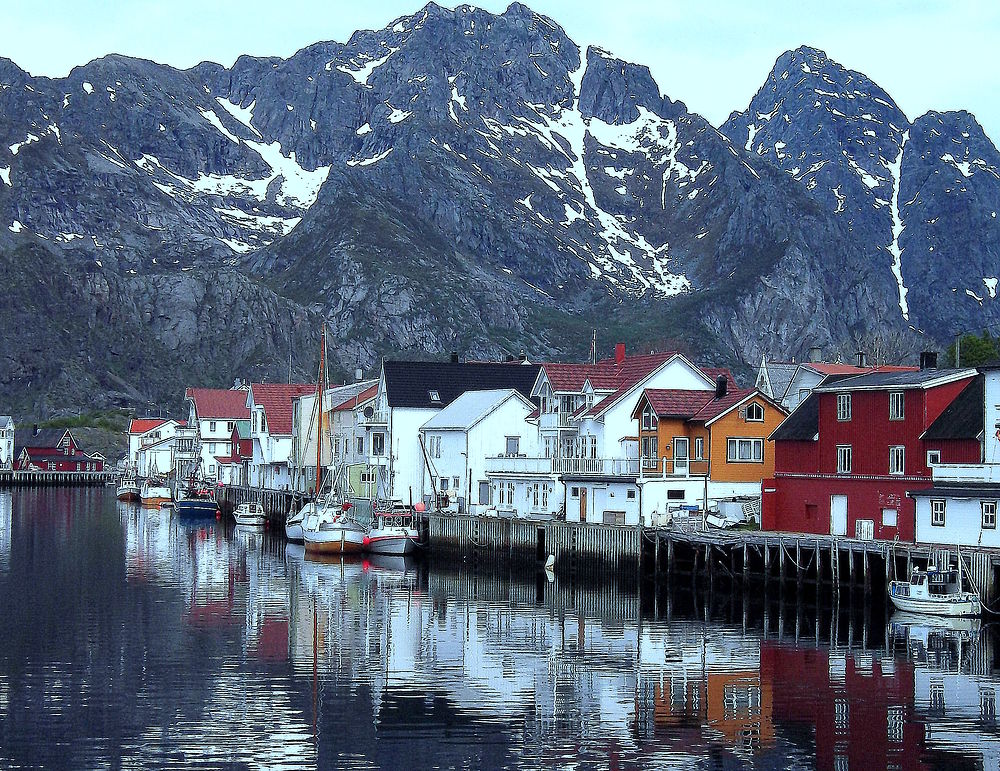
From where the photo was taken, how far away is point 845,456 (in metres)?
72.4

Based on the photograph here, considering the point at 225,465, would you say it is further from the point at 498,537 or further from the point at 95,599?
the point at 95,599

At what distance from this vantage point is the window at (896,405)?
228 feet

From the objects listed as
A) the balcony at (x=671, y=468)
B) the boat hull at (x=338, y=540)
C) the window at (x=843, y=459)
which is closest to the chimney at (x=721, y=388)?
the balcony at (x=671, y=468)

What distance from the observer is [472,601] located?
2739 inches

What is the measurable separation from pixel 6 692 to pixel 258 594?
93.1 ft

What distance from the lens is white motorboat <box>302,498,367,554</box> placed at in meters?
94.4

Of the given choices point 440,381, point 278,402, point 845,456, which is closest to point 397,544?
point 440,381

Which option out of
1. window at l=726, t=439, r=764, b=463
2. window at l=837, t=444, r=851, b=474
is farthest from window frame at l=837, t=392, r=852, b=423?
window at l=726, t=439, r=764, b=463

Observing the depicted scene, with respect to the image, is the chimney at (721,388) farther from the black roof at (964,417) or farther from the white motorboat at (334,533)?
the white motorboat at (334,533)

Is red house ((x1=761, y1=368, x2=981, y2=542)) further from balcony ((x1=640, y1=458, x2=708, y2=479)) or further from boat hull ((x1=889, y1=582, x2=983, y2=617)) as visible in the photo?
boat hull ((x1=889, y1=582, x2=983, y2=617))

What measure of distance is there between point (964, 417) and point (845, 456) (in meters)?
7.35

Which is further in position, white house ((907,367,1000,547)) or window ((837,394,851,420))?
window ((837,394,851,420))

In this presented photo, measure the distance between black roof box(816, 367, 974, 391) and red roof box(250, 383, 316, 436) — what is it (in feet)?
233

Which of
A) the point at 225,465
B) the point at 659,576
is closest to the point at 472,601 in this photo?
the point at 659,576
